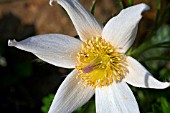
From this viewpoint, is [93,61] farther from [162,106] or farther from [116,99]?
[162,106]

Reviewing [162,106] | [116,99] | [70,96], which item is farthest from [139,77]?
[162,106]

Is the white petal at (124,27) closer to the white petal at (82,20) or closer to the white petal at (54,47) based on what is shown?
the white petal at (82,20)

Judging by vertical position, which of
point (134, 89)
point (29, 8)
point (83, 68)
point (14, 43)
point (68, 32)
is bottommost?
point (134, 89)

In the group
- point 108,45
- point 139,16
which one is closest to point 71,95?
point 108,45

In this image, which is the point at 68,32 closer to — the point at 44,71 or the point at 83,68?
the point at 44,71

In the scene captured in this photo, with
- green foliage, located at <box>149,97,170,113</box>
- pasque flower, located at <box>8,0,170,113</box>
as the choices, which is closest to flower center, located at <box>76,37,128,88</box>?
pasque flower, located at <box>8,0,170,113</box>

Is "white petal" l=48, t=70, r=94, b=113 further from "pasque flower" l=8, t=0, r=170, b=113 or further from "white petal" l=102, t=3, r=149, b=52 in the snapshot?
"white petal" l=102, t=3, r=149, b=52

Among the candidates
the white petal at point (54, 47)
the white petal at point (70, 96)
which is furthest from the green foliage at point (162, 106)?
the white petal at point (54, 47)
